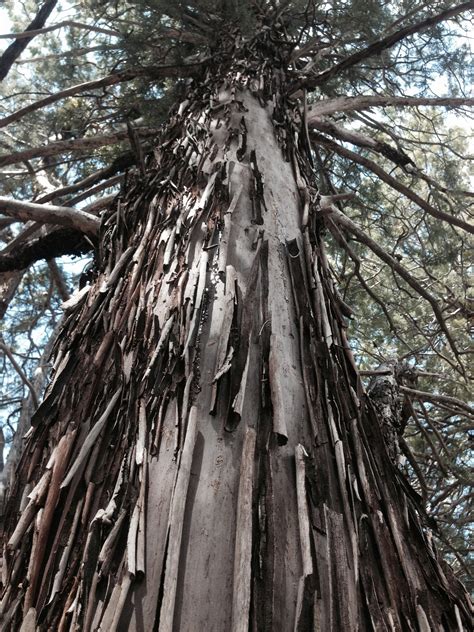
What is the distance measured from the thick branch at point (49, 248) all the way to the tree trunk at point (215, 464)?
1035mm

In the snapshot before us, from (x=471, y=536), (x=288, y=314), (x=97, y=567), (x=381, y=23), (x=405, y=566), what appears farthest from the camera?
(x=471, y=536)

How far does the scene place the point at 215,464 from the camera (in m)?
1.17

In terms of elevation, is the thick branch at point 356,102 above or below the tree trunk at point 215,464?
above

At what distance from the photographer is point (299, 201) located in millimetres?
2186

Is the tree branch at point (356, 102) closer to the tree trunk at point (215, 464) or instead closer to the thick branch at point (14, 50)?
the tree trunk at point (215, 464)

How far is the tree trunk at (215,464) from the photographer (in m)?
1.01

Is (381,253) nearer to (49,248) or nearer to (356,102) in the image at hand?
(356,102)

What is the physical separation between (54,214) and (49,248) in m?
0.35

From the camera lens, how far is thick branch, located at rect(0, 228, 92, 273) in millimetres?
2875

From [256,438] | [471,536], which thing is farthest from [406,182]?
[256,438]

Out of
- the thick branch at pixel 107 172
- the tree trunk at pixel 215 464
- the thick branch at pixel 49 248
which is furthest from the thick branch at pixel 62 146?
the tree trunk at pixel 215 464

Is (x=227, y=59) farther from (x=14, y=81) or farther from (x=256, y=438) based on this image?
(x=14, y=81)

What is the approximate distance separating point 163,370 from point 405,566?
650 mm

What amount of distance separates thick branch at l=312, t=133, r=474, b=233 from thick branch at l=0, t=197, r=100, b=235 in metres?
2.02
